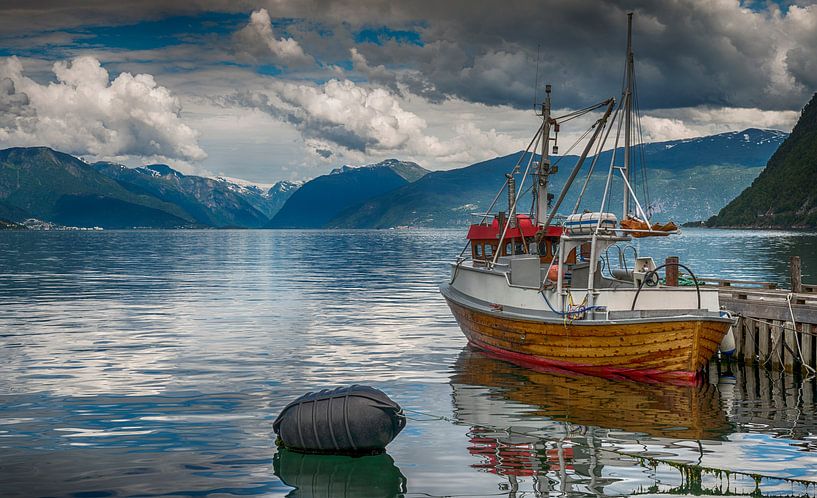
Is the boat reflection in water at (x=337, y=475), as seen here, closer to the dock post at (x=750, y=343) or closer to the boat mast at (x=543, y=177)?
the dock post at (x=750, y=343)

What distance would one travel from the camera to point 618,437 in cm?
2000

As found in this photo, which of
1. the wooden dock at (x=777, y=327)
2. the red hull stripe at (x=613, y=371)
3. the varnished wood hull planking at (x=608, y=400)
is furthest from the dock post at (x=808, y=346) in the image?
the red hull stripe at (x=613, y=371)

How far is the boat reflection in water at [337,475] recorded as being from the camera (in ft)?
52.5

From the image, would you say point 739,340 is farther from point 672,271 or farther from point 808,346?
point 672,271

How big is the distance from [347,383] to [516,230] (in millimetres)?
10311

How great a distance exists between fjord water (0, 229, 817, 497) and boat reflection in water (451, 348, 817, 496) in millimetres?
61

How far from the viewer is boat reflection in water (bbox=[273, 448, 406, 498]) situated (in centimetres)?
1602

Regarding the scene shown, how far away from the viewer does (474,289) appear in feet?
113

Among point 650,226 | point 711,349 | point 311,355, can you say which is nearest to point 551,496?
point 711,349

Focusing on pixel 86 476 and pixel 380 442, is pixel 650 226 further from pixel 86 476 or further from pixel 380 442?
pixel 86 476

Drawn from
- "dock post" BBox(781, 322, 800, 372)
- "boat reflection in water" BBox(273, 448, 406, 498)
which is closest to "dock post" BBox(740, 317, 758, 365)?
"dock post" BBox(781, 322, 800, 372)

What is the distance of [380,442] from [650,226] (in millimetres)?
13645

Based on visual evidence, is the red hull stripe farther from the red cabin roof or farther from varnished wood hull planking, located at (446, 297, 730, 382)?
the red cabin roof

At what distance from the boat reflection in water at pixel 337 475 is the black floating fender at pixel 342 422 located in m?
0.23
